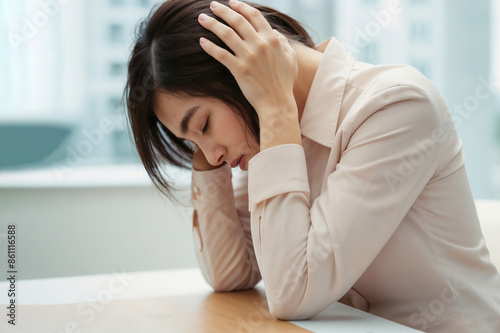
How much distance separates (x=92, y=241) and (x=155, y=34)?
1.52 m

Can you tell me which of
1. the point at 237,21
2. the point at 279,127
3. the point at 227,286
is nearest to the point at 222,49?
the point at 237,21

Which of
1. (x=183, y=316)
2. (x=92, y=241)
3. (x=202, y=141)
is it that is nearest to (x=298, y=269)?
(x=183, y=316)

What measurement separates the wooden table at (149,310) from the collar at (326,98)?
1.03 feet

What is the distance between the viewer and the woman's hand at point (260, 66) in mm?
923

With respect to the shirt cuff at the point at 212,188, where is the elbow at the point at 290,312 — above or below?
below

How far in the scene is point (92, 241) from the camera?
92.2 inches
